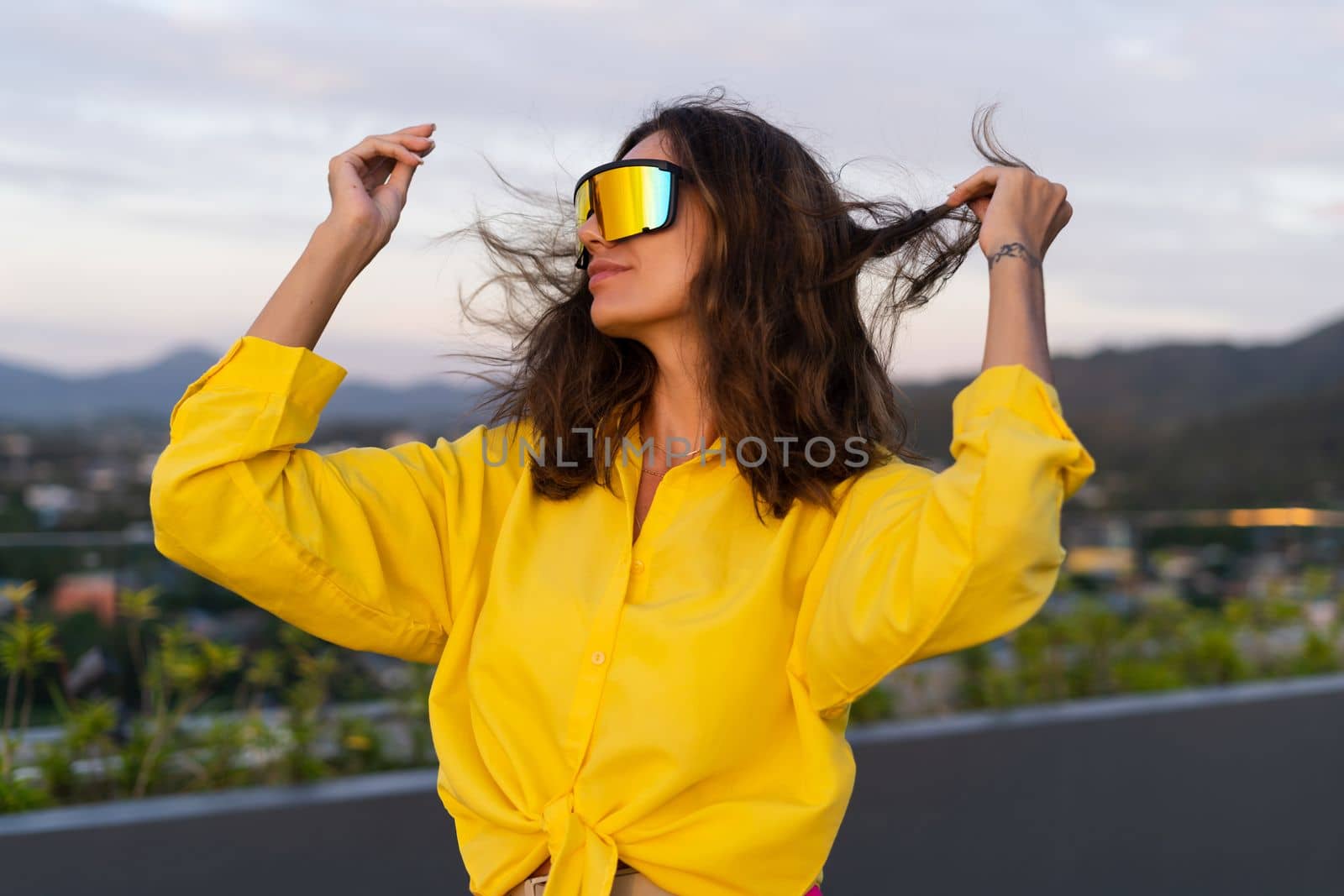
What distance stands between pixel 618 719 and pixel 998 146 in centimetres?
92

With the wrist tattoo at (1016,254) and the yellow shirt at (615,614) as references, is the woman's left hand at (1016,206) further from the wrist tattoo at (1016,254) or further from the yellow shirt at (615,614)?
the yellow shirt at (615,614)

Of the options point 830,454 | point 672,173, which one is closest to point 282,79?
point 672,173

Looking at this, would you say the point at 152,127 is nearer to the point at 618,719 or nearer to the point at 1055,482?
the point at 618,719

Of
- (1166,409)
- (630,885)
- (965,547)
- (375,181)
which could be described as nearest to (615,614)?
(630,885)

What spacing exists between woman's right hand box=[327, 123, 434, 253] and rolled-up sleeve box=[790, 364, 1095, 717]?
0.80 metres

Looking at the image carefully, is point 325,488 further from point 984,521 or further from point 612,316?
point 984,521

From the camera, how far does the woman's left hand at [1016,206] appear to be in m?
1.41

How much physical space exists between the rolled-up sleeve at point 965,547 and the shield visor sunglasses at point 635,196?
0.53 metres

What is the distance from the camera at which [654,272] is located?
1649 millimetres

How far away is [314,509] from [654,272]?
0.57 m

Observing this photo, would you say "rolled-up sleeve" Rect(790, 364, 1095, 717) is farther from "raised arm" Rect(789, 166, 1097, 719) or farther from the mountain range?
the mountain range

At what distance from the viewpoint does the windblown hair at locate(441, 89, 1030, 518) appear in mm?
1637

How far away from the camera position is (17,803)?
8.91 ft

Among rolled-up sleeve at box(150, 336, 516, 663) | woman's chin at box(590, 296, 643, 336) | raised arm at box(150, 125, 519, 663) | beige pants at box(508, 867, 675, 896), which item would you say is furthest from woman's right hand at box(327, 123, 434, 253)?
beige pants at box(508, 867, 675, 896)
